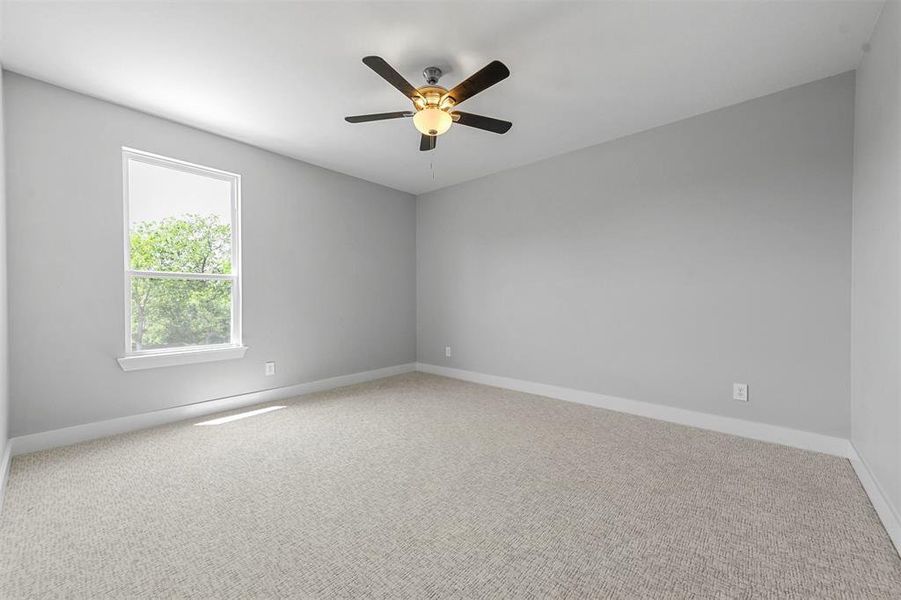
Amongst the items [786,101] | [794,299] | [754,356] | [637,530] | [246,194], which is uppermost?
[786,101]

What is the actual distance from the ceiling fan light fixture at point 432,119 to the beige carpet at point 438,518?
2.13 m

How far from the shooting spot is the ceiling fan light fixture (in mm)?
2407

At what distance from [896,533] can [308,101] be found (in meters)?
4.06

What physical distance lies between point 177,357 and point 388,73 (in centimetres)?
283

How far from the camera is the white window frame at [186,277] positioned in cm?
303

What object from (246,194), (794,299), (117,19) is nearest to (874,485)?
(794,299)

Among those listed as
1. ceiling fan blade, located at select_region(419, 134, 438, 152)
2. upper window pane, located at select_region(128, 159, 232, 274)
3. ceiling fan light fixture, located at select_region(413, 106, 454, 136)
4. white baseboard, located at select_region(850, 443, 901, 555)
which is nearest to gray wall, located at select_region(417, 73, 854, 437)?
white baseboard, located at select_region(850, 443, 901, 555)

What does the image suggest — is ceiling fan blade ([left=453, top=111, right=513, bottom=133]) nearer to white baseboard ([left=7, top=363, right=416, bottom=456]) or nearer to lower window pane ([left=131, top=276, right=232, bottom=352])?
lower window pane ([left=131, top=276, right=232, bottom=352])

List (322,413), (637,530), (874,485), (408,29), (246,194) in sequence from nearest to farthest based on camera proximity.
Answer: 1. (637,530)
2. (874,485)
3. (408,29)
4. (322,413)
5. (246,194)

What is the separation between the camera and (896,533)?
5.40ft

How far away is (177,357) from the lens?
3.25m

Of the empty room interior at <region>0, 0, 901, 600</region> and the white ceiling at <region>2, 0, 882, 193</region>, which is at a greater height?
the white ceiling at <region>2, 0, 882, 193</region>

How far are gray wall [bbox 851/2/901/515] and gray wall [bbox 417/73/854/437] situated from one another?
17 cm

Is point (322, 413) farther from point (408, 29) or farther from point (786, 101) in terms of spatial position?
point (786, 101)
